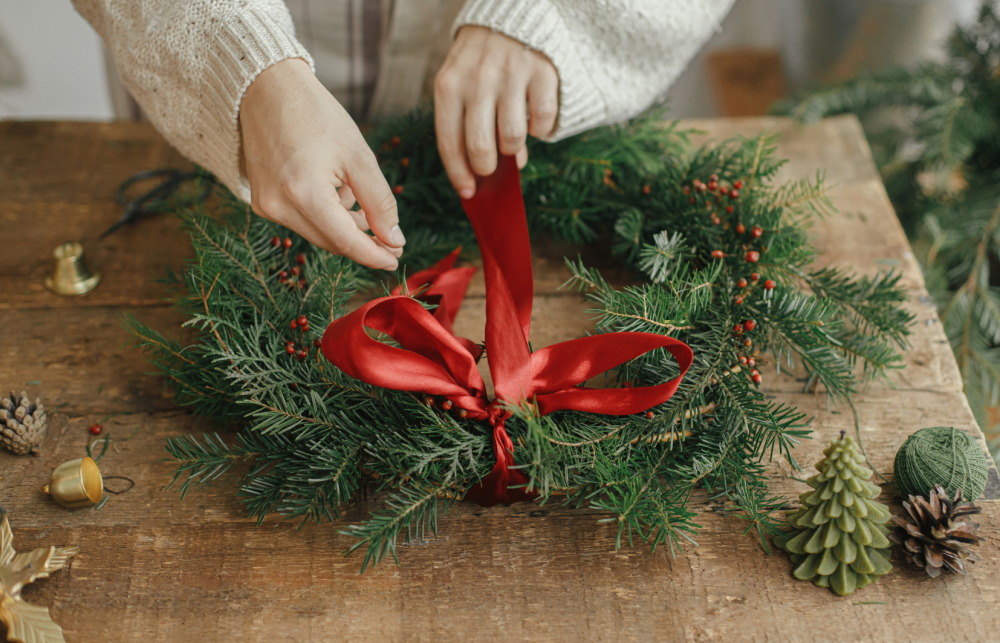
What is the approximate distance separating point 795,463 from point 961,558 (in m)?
0.14

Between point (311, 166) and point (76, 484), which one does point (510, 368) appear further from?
point (76, 484)

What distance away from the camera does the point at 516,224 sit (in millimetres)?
652

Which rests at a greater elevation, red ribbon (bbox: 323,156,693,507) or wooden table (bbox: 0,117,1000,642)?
red ribbon (bbox: 323,156,693,507)

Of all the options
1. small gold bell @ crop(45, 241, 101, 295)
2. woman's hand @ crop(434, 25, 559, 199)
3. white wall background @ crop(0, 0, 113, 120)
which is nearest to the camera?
woman's hand @ crop(434, 25, 559, 199)

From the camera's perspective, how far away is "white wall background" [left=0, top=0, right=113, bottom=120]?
1909mm

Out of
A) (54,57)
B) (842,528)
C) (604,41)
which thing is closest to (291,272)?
(604,41)

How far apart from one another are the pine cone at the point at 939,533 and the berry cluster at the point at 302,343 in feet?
1.77

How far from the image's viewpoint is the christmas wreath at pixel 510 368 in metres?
0.54

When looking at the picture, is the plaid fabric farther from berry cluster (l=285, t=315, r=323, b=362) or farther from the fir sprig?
the fir sprig

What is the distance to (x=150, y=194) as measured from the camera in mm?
855

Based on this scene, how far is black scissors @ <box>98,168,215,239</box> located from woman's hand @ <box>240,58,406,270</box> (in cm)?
29

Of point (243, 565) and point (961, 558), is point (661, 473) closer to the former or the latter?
point (961, 558)

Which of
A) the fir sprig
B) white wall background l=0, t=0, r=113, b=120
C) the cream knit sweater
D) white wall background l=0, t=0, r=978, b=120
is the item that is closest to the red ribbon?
the cream knit sweater

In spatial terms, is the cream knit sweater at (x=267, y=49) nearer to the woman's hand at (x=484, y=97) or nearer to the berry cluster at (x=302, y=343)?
the woman's hand at (x=484, y=97)
